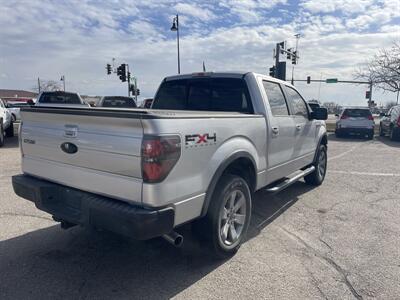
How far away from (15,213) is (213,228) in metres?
3.25

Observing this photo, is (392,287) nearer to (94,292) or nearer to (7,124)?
(94,292)

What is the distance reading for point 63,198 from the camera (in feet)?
10.8

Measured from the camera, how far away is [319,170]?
22.7ft

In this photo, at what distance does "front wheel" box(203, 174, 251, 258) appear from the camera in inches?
132

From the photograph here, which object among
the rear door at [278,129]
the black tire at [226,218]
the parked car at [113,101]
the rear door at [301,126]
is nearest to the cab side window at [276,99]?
the rear door at [278,129]

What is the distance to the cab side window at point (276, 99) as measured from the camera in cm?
461

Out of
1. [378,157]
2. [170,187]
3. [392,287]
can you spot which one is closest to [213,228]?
[170,187]

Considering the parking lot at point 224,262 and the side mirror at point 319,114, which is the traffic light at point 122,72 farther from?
the side mirror at point 319,114

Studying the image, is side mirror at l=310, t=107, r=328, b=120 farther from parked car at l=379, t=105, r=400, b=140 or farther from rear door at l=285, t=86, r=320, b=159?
parked car at l=379, t=105, r=400, b=140

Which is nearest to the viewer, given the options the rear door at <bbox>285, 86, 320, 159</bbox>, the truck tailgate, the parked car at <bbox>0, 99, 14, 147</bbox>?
the truck tailgate

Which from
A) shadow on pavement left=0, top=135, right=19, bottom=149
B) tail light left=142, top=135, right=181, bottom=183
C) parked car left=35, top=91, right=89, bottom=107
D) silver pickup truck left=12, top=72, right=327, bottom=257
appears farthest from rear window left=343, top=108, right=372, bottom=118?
tail light left=142, top=135, right=181, bottom=183

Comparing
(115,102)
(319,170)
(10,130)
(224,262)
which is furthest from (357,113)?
(10,130)

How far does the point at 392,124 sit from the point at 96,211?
17.1 m

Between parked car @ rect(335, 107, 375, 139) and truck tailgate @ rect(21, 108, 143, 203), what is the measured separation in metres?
16.6
